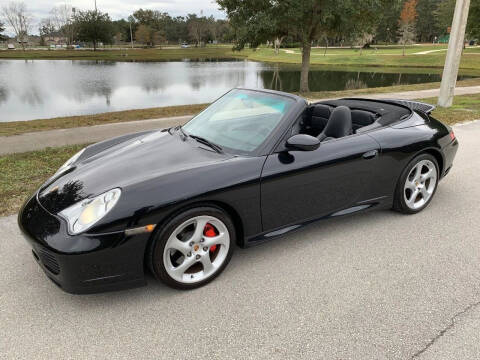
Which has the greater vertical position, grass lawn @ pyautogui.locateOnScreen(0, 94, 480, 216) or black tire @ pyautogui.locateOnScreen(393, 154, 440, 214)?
black tire @ pyautogui.locateOnScreen(393, 154, 440, 214)

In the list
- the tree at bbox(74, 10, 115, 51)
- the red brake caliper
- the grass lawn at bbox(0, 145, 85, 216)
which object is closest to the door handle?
the red brake caliper

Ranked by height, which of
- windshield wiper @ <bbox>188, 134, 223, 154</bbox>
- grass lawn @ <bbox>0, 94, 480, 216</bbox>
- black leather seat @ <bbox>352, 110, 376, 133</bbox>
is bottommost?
grass lawn @ <bbox>0, 94, 480, 216</bbox>

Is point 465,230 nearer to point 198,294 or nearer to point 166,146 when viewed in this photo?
point 198,294

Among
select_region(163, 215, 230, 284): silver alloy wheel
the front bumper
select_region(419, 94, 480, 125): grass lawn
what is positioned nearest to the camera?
the front bumper

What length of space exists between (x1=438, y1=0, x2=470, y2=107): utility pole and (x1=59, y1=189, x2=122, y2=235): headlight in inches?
417

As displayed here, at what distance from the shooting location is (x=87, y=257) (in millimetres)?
2307

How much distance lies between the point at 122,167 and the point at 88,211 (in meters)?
0.55

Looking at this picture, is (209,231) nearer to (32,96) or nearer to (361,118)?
(361,118)

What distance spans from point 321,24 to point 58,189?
606 inches

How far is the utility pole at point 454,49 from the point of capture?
9984 millimetres

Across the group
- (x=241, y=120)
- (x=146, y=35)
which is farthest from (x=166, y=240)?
(x=146, y=35)

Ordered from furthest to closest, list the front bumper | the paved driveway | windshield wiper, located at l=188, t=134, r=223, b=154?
windshield wiper, located at l=188, t=134, r=223, b=154, the front bumper, the paved driveway

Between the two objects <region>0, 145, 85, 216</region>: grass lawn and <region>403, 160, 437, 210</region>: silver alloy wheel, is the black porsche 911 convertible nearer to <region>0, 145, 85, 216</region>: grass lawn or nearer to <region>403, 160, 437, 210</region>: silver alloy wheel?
<region>403, 160, 437, 210</region>: silver alloy wheel

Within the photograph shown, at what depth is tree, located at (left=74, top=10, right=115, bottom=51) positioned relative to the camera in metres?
105
